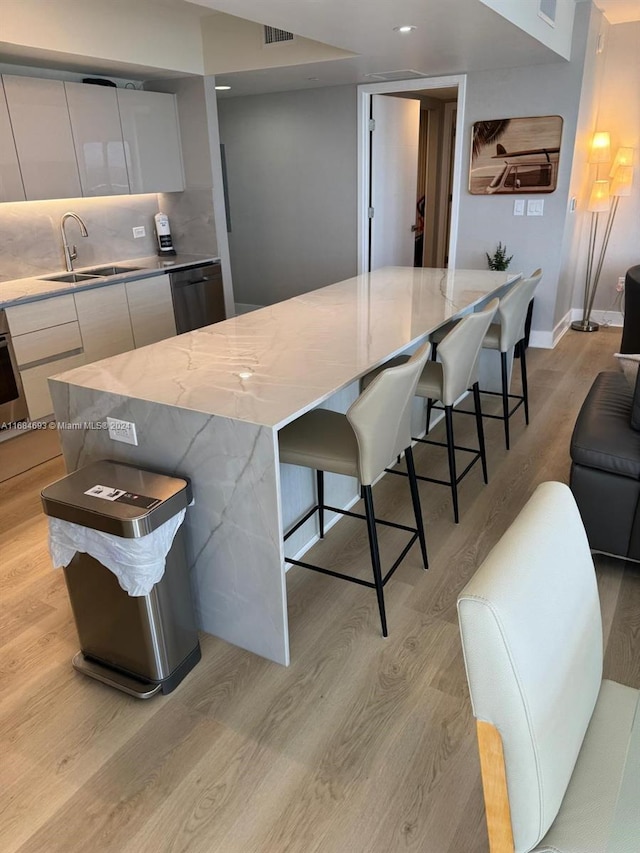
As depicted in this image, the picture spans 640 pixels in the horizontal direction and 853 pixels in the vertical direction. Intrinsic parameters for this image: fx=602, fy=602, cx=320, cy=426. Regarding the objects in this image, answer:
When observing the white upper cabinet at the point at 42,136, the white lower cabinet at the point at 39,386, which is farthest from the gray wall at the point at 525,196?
the white lower cabinet at the point at 39,386

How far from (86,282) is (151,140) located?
1454mm

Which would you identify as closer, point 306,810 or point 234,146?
point 306,810

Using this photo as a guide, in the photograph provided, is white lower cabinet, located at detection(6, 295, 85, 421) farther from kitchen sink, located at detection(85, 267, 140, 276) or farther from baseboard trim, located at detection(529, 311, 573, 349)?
baseboard trim, located at detection(529, 311, 573, 349)

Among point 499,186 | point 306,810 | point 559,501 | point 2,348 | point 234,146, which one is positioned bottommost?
point 306,810

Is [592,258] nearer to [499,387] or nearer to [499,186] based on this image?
[499,186]

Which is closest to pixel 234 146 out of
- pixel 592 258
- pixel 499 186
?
pixel 499 186

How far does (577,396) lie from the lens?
4.38 meters

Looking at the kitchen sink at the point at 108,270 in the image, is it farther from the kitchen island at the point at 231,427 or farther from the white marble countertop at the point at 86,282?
the kitchen island at the point at 231,427

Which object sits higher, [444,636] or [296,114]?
[296,114]

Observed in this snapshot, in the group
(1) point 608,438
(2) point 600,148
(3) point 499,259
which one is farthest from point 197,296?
(2) point 600,148

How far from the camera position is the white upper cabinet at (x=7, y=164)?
361 cm

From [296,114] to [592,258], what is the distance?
3324 mm

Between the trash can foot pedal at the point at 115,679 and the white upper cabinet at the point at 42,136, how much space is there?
10.1ft

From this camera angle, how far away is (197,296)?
4.91 meters
